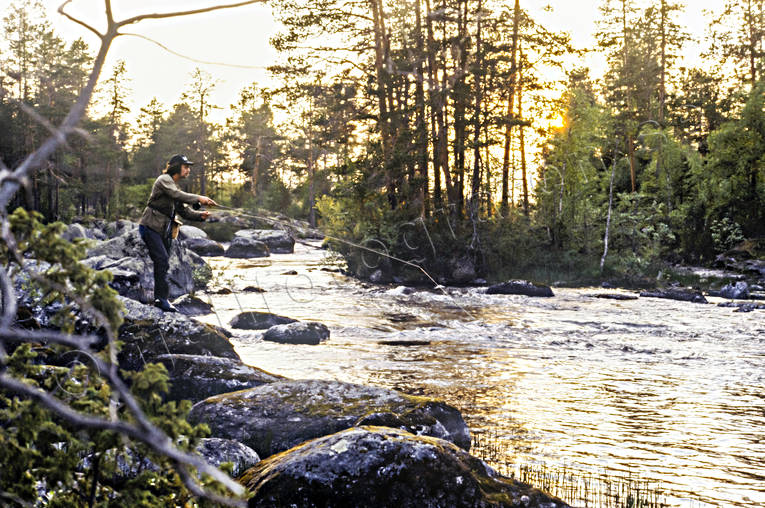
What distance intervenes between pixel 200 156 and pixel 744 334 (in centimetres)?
6631

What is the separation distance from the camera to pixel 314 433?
5.79m

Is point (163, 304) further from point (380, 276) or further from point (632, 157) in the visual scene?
point (632, 157)

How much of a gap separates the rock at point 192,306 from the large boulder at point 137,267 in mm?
778

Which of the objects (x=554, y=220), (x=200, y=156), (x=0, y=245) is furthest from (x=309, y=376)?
(x=200, y=156)

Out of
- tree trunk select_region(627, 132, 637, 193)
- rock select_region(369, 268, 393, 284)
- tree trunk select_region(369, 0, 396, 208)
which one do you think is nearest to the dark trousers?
rock select_region(369, 268, 393, 284)

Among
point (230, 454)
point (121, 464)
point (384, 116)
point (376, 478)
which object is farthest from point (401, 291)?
point (376, 478)

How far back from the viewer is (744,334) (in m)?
14.2

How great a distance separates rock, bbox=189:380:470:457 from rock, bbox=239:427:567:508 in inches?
50.0

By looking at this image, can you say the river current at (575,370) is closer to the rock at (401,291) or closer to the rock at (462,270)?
the rock at (401,291)

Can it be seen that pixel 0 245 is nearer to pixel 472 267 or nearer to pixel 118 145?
pixel 472 267

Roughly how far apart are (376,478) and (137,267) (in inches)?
497

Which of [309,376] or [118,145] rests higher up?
[118,145]

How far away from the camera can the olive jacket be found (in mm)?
8414

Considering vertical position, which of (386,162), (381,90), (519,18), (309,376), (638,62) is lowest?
(309,376)
